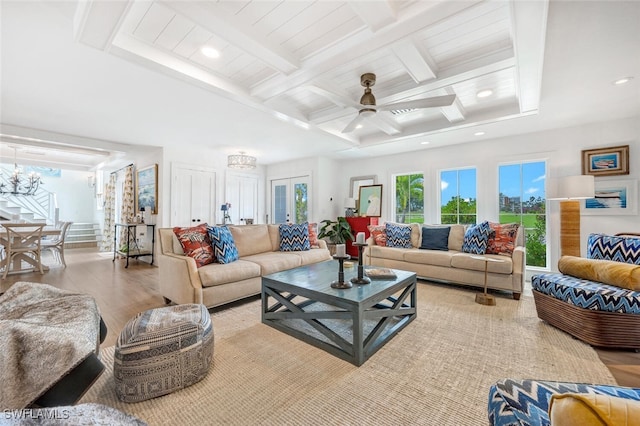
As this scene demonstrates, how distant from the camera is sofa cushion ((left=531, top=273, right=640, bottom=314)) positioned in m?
2.00

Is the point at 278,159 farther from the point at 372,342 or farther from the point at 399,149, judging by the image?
the point at 372,342

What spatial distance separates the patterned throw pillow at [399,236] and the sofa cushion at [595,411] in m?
3.95

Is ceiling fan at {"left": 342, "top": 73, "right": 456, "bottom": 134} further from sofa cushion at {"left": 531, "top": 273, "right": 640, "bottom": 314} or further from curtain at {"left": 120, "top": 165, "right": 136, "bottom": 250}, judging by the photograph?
curtain at {"left": 120, "top": 165, "right": 136, "bottom": 250}

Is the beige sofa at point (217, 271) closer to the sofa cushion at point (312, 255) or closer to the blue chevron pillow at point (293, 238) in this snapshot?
the sofa cushion at point (312, 255)

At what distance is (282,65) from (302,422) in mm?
2713

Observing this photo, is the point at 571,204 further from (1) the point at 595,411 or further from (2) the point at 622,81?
(1) the point at 595,411

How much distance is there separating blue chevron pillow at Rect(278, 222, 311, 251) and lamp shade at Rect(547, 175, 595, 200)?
11.5 feet

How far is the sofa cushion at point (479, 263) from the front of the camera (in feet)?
10.5

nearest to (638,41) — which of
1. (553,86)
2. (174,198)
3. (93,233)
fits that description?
(553,86)

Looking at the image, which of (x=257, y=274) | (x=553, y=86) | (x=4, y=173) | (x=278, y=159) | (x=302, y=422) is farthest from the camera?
(x=4, y=173)

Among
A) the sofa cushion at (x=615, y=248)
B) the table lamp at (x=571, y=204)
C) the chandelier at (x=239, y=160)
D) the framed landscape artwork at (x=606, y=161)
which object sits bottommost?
the sofa cushion at (x=615, y=248)

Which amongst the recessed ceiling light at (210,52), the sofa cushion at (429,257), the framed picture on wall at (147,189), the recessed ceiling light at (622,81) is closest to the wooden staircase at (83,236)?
the framed picture on wall at (147,189)

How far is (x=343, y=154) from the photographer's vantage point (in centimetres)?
593

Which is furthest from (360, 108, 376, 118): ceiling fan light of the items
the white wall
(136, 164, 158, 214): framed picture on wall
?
(136, 164, 158, 214): framed picture on wall
